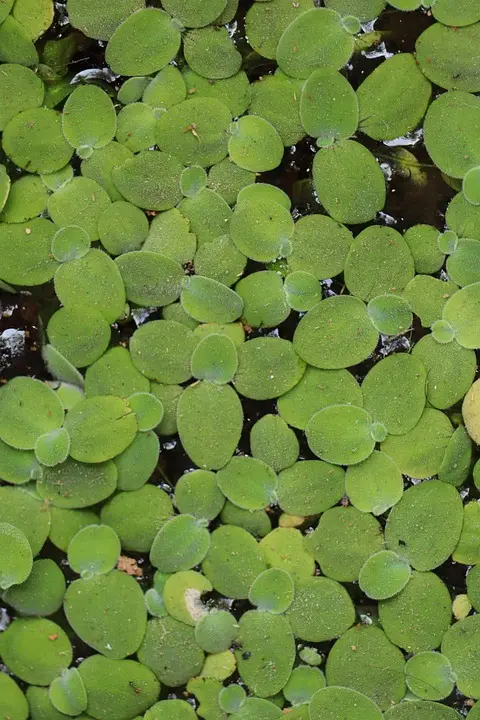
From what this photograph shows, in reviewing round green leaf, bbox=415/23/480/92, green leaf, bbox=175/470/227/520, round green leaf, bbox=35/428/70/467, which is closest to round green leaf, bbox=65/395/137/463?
round green leaf, bbox=35/428/70/467

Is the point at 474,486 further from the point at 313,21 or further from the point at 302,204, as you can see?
the point at 313,21

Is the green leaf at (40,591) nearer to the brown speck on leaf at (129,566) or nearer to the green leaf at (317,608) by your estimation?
the brown speck on leaf at (129,566)

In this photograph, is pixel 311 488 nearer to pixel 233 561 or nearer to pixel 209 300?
pixel 233 561

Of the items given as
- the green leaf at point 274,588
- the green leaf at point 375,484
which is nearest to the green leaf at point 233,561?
the green leaf at point 274,588

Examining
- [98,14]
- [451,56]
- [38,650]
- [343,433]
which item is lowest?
[38,650]

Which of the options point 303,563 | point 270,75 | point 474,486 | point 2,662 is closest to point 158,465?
point 303,563

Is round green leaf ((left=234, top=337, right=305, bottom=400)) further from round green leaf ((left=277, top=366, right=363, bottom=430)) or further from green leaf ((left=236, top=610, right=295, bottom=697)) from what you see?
green leaf ((left=236, top=610, right=295, bottom=697))

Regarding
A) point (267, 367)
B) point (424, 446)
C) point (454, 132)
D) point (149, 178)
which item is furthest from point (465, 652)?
point (149, 178)
